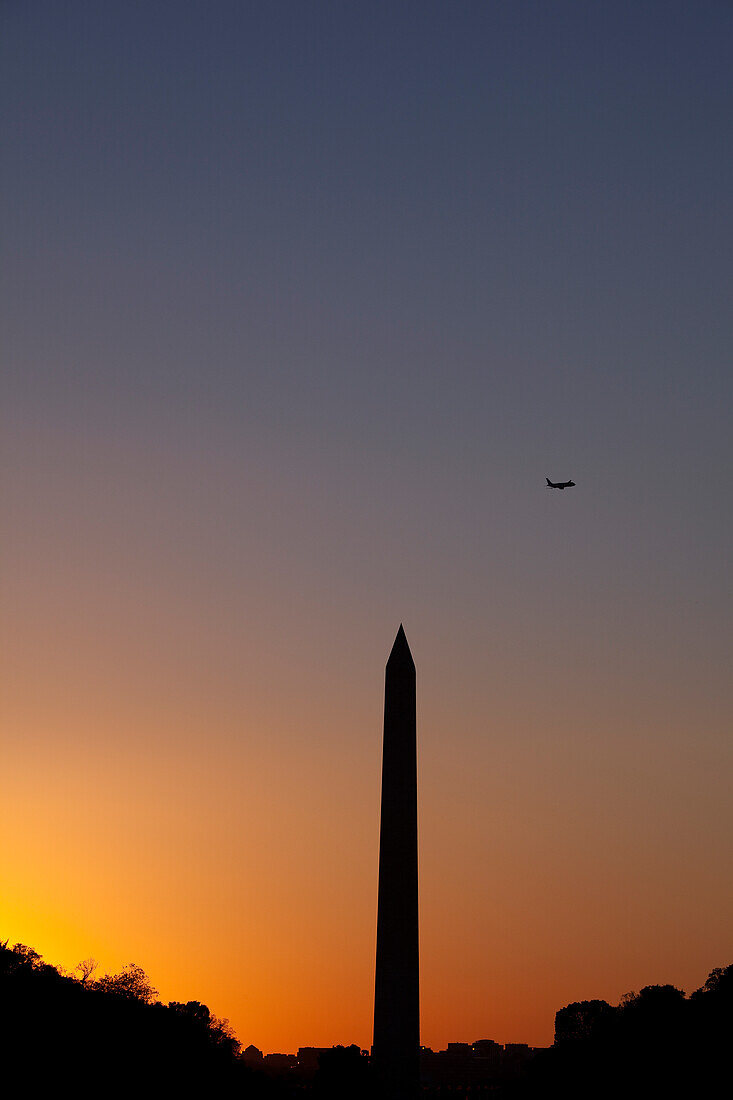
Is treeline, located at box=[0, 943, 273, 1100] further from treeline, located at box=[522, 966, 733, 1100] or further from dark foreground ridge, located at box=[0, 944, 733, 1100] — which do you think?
treeline, located at box=[522, 966, 733, 1100]

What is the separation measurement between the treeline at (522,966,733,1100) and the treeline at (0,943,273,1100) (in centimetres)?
1875

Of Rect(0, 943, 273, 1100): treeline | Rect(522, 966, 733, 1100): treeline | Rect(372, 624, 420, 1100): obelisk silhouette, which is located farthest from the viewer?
Rect(522, 966, 733, 1100): treeline

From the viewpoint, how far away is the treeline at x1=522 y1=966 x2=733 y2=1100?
67.1 meters

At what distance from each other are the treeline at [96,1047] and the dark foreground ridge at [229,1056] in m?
0.07

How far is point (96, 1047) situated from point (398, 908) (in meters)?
18.7

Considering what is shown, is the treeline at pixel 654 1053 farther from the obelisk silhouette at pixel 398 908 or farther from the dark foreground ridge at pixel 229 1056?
the obelisk silhouette at pixel 398 908

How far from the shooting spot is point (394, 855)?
43875 millimetres

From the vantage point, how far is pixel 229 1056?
75.6 metres

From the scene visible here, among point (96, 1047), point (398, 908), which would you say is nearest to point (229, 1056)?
point (96, 1047)

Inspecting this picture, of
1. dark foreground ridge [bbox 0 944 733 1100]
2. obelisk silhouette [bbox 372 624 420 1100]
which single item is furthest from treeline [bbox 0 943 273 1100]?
obelisk silhouette [bbox 372 624 420 1100]

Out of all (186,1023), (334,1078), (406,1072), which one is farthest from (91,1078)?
(334,1078)

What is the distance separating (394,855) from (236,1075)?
99.9ft

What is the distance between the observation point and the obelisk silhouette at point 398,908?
41.8 meters

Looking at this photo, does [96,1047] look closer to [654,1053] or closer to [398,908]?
[398,908]
